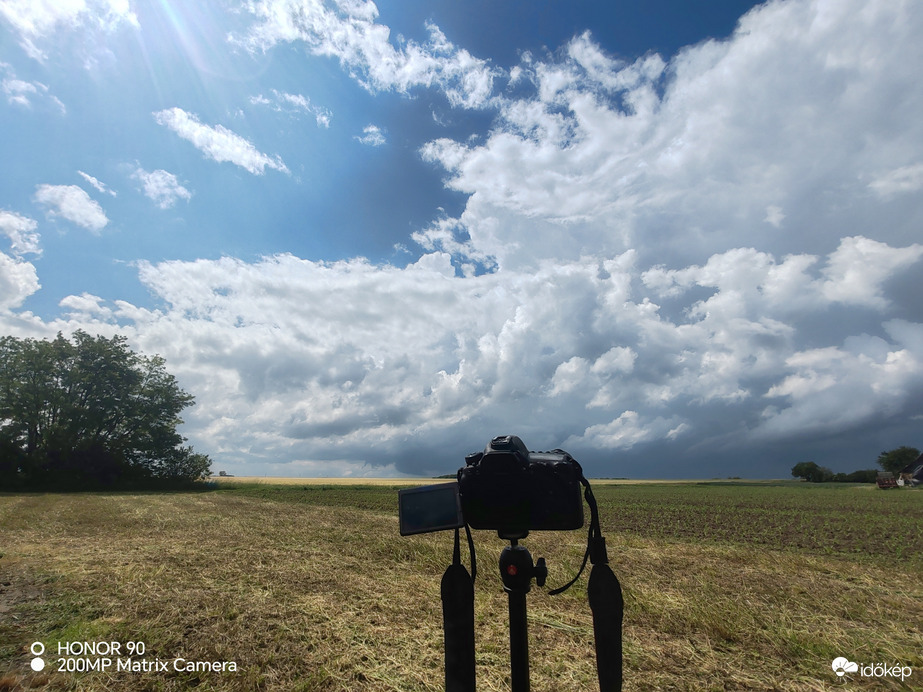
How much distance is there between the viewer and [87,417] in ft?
148

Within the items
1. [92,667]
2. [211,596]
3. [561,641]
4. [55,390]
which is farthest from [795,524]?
[55,390]

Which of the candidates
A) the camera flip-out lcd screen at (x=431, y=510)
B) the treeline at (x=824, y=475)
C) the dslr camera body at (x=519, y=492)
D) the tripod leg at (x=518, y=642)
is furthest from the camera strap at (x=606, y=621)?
the treeline at (x=824, y=475)

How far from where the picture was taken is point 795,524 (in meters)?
19.0

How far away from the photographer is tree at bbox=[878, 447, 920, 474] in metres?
106

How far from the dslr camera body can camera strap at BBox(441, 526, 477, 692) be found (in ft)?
0.49

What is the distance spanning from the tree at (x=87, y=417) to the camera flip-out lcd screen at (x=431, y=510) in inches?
2188

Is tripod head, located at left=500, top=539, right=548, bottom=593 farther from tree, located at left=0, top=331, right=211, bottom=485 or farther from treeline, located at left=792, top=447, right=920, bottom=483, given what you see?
treeline, located at left=792, top=447, right=920, bottom=483

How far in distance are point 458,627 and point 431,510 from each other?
0.51 meters

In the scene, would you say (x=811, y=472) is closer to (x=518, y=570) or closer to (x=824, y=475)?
(x=824, y=475)

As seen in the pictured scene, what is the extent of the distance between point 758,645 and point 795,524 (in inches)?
732

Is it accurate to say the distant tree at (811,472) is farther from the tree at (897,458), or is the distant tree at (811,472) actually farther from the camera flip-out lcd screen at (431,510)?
the camera flip-out lcd screen at (431,510)

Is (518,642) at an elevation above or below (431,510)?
below

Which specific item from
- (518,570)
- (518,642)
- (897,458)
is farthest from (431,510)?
(897,458)

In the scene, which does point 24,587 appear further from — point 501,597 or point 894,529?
point 894,529
